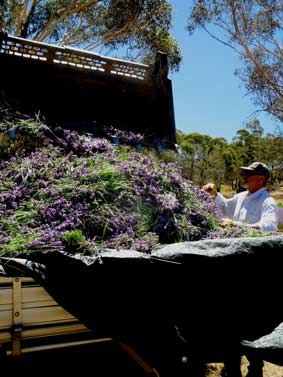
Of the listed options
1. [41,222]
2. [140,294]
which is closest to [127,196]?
[41,222]

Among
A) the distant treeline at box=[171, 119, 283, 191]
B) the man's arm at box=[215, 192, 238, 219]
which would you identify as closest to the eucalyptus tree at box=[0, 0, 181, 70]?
the distant treeline at box=[171, 119, 283, 191]

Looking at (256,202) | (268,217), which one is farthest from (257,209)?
(268,217)

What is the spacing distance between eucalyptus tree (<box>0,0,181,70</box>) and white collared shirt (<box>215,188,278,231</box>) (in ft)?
44.2

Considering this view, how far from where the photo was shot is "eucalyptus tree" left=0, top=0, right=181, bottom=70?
1570cm

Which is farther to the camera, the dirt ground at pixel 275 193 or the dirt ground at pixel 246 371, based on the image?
the dirt ground at pixel 275 193

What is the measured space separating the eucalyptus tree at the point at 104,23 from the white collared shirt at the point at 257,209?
44.2ft

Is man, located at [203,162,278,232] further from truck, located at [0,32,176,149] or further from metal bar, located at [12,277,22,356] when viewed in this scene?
metal bar, located at [12,277,22,356]

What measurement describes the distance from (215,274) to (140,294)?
0.35 meters

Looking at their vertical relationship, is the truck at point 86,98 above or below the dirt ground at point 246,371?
above

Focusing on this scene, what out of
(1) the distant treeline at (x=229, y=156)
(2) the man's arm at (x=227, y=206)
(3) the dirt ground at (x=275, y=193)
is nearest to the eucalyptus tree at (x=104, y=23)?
(1) the distant treeline at (x=229, y=156)

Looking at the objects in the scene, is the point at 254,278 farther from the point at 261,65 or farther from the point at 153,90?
the point at 261,65

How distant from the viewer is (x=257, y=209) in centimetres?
364

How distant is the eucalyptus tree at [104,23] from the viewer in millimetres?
15695

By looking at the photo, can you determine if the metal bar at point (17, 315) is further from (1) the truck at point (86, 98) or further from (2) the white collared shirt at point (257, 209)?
(2) the white collared shirt at point (257, 209)
